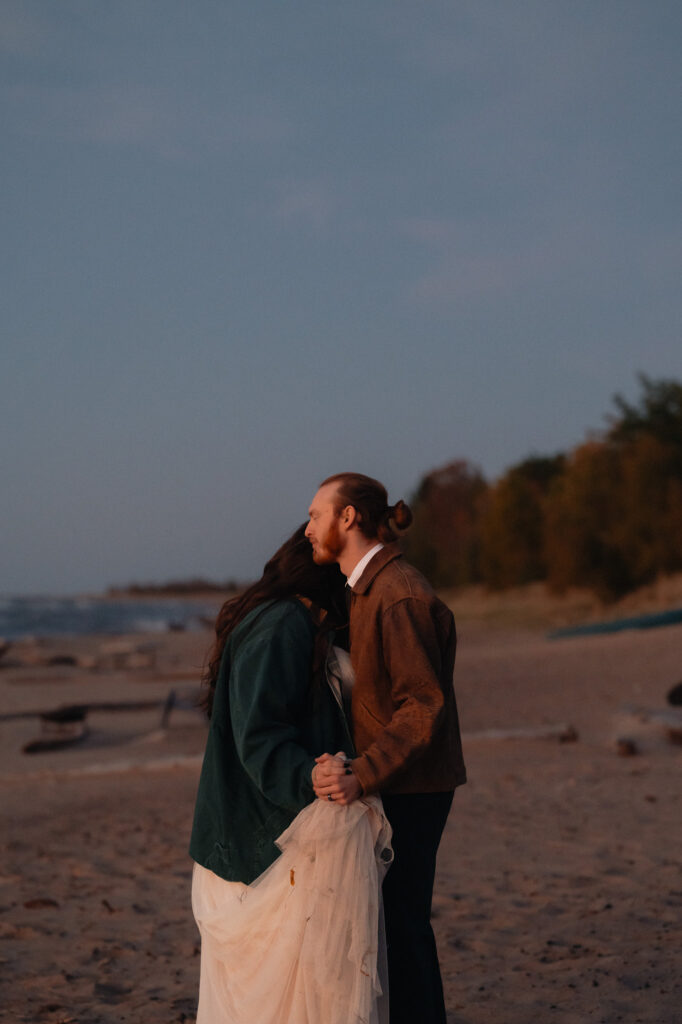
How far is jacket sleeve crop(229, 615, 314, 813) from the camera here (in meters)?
2.63

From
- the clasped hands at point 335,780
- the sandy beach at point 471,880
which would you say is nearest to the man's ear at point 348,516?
the clasped hands at point 335,780

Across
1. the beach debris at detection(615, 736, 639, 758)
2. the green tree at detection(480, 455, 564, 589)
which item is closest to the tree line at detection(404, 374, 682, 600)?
the green tree at detection(480, 455, 564, 589)

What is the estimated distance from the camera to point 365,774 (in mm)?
2598

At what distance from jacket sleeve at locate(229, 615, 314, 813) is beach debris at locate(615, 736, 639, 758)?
8.44 metres

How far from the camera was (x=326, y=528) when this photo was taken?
2.81 m

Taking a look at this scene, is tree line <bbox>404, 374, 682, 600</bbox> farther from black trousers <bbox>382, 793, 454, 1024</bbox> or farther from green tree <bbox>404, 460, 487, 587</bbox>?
black trousers <bbox>382, 793, 454, 1024</bbox>

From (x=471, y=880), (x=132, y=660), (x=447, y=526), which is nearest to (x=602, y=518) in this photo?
(x=132, y=660)

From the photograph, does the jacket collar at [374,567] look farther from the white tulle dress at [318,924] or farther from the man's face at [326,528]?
the white tulle dress at [318,924]

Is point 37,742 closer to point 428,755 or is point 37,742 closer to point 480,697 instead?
point 480,697

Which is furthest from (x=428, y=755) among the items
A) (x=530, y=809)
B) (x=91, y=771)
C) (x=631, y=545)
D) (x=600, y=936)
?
(x=631, y=545)

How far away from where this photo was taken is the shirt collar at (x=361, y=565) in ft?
9.29

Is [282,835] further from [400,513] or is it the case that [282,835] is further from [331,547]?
[400,513]

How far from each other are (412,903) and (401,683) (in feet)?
2.22

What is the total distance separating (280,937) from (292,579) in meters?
0.99
